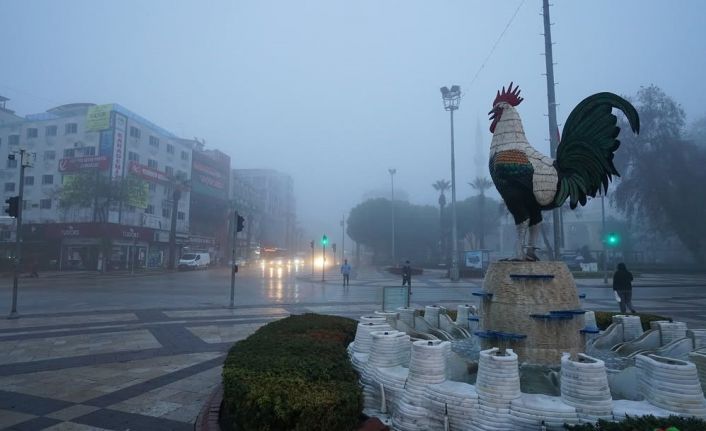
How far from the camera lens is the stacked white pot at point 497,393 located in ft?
13.5

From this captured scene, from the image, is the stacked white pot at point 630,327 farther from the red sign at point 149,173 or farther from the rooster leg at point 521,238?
the red sign at point 149,173

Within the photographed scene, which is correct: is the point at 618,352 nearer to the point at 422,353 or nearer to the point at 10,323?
the point at 422,353

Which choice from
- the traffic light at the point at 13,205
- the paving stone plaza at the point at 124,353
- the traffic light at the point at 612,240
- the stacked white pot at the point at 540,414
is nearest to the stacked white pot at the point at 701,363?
the stacked white pot at the point at 540,414


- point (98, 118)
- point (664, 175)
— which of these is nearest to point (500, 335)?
point (664, 175)

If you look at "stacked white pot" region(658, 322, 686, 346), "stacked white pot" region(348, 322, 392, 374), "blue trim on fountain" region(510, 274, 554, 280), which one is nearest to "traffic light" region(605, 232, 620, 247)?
"stacked white pot" region(658, 322, 686, 346)

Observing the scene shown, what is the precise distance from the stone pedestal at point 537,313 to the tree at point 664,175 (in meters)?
47.8

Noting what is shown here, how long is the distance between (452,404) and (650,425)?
67.0 inches

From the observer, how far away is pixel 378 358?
530cm

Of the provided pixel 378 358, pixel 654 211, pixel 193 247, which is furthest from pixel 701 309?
pixel 193 247

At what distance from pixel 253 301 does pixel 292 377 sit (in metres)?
15.6

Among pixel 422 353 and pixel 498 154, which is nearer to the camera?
pixel 422 353

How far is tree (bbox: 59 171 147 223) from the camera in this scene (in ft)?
138

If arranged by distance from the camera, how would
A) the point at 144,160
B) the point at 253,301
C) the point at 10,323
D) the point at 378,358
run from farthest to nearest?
the point at 144,160 → the point at 253,301 → the point at 10,323 → the point at 378,358

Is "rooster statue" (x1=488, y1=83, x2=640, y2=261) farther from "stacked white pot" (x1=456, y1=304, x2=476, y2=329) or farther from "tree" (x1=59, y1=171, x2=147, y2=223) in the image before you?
"tree" (x1=59, y1=171, x2=147, y2=223)
